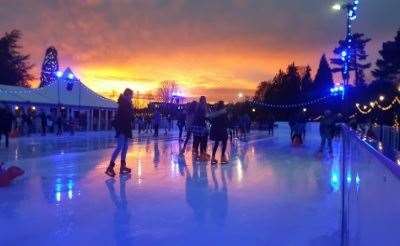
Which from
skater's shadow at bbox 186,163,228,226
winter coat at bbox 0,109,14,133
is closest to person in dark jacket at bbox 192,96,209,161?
skater's shadow at bbox 186,163,228,226

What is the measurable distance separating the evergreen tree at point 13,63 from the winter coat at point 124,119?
48375mm

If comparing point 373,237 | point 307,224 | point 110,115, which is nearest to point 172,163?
point 307,224

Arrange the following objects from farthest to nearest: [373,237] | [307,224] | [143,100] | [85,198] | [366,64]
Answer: [143,100], [366,64], [85,198], [307,224], [373,237]

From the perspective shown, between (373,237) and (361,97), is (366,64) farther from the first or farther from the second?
(373,237)

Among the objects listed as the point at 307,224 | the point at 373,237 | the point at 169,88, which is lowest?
the point at 307,224

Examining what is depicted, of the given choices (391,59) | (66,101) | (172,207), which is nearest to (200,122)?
(172,207)

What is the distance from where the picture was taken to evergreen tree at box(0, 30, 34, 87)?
5494 centimetres

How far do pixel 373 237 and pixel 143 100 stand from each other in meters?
80.4

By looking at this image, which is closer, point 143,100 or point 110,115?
point 110,115

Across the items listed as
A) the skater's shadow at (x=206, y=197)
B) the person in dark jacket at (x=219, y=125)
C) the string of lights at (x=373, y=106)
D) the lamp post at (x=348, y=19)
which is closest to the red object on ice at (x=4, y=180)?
the skater's shadow at (x=206, y=197)

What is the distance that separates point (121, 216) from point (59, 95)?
26.3 m

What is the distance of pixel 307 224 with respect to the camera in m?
5.26

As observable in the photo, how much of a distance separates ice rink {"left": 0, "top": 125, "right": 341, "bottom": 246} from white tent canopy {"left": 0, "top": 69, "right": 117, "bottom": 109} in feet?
59.6

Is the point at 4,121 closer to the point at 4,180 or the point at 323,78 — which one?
the point at 4,180
